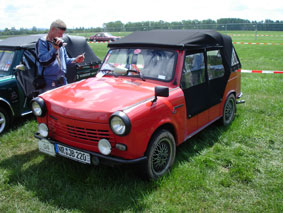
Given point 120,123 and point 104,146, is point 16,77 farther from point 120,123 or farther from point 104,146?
point 120,123

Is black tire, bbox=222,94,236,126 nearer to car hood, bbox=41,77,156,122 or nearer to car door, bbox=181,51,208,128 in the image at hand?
car door, bbox=181,51,208,128

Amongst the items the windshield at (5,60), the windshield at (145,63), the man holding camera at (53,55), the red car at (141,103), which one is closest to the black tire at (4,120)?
the windshield at (5,60)

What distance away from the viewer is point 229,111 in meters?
5.77

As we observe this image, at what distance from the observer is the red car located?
3146 mm

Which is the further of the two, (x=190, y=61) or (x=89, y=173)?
(x=190, y=61)

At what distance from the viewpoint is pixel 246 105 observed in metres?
6.99

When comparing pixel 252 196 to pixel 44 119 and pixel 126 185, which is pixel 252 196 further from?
pixel 44 119

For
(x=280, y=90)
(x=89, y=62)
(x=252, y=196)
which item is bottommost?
(x=252, y=196)

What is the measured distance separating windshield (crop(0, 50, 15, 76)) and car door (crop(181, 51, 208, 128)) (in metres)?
3.81

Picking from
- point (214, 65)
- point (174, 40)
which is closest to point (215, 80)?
point (214, 65)

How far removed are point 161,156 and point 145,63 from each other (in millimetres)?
1507

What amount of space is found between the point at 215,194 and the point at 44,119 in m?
2.55

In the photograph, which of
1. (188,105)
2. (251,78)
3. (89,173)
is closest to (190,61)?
(188,105)

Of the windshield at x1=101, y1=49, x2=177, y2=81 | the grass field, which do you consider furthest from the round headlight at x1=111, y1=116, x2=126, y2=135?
the windshield at x1=101, y1=49, x2=177, y2=81
